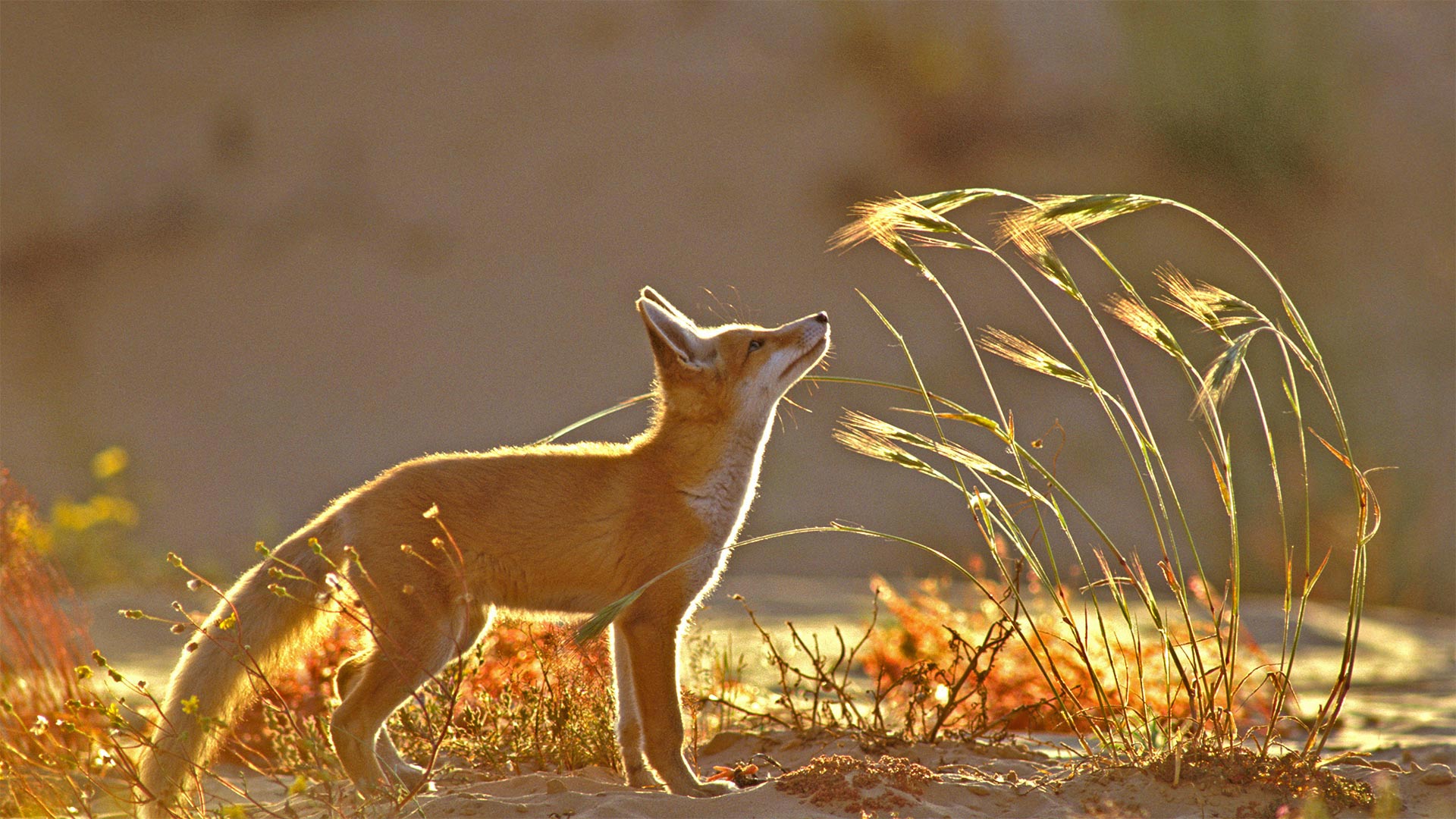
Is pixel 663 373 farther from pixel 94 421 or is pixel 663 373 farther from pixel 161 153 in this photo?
pixel 161 153

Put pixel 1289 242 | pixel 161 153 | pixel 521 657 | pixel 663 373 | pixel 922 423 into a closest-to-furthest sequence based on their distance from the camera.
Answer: pixel 663 373
pixel 521 657
pixel 922 423
pixel 1289 242
pixel 161 153

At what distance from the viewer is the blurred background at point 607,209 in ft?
50.5

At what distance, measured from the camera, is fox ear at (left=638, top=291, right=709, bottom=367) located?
15.3 feet

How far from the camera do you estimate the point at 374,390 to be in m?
17.2

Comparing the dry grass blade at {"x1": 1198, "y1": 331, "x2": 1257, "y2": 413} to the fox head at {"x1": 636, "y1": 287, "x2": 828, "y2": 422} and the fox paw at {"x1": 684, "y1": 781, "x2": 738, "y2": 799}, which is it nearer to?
the fox head at {"x1": 636, "y1": 287, "x2": 828, "y2": 422}

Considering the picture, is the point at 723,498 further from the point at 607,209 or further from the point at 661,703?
the point at 607,209

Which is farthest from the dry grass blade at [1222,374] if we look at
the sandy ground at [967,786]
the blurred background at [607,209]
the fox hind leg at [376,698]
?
the blurred background at [607,209]

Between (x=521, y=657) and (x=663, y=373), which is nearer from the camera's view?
(x=663, y=373)

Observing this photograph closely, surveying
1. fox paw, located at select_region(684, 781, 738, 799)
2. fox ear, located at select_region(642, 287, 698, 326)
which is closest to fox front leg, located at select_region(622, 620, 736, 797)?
fox paw, located at select_region(684, 781, 738, 799)

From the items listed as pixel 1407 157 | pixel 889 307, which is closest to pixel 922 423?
pixel 889 307

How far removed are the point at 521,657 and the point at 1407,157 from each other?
17.7m

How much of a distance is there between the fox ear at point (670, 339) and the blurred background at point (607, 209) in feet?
29.7

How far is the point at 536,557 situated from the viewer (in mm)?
4328

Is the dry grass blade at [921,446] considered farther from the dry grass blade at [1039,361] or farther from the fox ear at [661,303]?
the fox ear at [661,303]
